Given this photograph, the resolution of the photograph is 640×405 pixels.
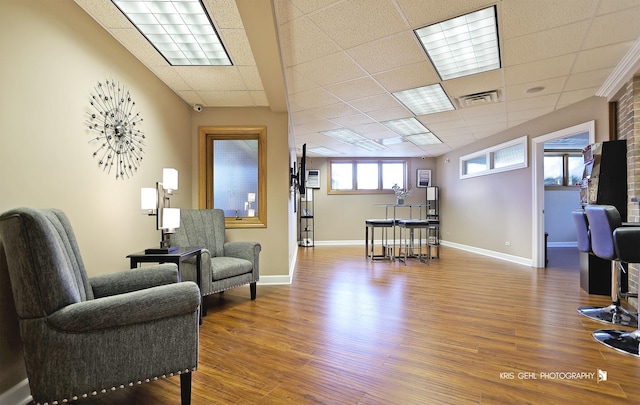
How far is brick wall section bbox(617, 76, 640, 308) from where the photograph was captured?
3.01 m

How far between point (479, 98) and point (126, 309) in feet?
14.4

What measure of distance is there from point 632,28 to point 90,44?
4.28 metres

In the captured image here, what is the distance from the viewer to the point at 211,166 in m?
4.05

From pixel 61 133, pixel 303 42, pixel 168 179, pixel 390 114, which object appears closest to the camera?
pixel 61 133

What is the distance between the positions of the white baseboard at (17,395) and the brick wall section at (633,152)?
486cm

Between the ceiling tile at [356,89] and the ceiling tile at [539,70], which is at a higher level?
the ceiling tile at [539,70]

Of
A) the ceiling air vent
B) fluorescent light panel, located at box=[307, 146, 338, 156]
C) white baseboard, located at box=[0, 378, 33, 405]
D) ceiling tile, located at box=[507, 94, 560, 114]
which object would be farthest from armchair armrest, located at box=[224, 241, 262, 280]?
fluorescent light panel, located at box=[307, 146, 338, 156]

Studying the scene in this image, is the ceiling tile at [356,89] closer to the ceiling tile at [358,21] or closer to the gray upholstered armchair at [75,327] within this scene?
the ceiling tile at [358,21]

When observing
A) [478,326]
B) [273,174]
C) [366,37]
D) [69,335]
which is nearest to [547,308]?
[478,326]

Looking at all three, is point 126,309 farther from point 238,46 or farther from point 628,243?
point 628,243

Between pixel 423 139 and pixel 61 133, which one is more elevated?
pixel 423 139

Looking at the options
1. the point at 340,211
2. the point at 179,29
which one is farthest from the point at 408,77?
the point at 340,211

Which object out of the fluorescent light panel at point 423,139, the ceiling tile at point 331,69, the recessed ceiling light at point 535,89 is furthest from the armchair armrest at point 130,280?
the fluorescent light panel at point 423,139

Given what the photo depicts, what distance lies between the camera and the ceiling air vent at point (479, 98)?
12.6 ft
